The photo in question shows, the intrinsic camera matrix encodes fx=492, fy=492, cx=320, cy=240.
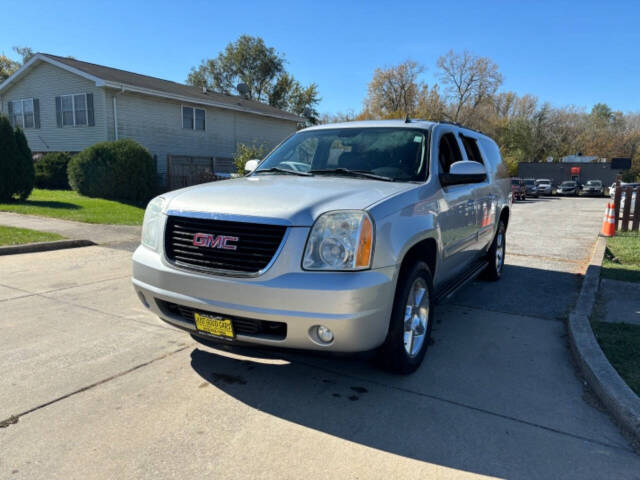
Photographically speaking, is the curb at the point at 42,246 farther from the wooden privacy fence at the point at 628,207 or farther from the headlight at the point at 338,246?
the wooden privacy fence at the point at 628,207

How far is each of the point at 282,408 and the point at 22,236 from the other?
7.75 metres

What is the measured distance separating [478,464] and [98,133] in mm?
20594

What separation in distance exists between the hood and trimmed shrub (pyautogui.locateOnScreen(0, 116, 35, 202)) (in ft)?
42.5

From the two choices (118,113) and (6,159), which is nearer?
(6,159)

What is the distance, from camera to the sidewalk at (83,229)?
31.2 ft

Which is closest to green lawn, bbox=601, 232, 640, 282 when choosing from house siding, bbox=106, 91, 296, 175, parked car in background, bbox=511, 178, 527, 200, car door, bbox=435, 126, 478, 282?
car door, bbox=435, 126, 478, 282

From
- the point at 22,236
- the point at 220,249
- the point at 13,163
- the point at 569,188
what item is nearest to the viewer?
the point at 220,249

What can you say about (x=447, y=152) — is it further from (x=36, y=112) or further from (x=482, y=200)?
(x=36, y=112)

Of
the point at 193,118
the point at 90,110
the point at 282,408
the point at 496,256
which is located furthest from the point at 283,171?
the point at 193,118

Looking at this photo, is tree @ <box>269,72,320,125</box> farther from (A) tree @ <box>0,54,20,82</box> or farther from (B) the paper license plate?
(B) the paper license plate

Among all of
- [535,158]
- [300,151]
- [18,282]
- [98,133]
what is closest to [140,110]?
[98,133]

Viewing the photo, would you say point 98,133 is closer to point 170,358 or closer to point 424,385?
point 170,358

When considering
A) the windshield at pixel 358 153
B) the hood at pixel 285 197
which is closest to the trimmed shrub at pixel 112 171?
the windshield at pixel 358 153

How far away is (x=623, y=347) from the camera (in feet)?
13.8
